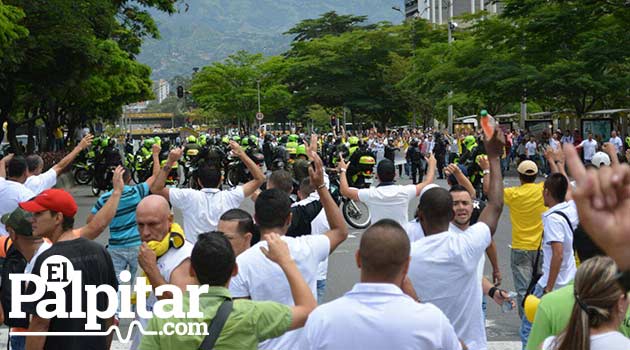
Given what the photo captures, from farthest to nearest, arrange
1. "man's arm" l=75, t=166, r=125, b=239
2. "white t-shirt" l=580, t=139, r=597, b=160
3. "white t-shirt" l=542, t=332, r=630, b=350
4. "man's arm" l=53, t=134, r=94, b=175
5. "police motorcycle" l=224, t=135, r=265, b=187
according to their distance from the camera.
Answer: "white t-shirt" l=580, t=139, r=597, b=160, "police motorcycle" l=224, t=135, r=265, b=187, "man's arm" l=53, t=134, r=94, b=175, "man's arm" l=75, t=166, r=125, b=239, "white t-shirt" l=542, t=332, r=630, b=350

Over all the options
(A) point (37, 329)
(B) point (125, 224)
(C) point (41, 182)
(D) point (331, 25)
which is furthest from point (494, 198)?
(D) point (331, 25)

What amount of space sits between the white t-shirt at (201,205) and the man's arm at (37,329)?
306 cm

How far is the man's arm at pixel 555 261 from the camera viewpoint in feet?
22.1

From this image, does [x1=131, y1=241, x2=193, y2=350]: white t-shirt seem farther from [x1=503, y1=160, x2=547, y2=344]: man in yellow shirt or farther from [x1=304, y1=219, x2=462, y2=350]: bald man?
[x1=503, y1=160, x2=547, y2=344]: man in yellow shirt

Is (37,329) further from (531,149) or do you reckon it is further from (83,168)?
(531,149)

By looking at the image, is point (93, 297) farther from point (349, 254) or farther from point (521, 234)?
point (349, 254)

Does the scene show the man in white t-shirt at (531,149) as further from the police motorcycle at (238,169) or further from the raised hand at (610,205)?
the raised hand at (610,205)

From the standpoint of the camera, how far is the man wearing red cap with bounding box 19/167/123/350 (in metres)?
4.94

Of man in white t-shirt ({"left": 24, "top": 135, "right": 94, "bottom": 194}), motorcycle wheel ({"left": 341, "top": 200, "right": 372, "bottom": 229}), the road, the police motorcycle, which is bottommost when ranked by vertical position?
the road

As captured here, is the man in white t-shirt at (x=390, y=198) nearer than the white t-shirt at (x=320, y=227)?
No

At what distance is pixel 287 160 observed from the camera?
903 inches

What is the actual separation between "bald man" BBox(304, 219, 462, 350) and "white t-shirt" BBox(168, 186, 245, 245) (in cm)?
424

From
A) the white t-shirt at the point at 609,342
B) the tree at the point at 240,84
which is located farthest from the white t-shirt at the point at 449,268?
the tree at the point at 240,84

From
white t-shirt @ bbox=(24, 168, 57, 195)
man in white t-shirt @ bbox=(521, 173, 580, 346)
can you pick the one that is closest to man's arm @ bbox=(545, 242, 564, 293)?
man in white t-shirt @ bbox=(521, 173, 580, 346)
